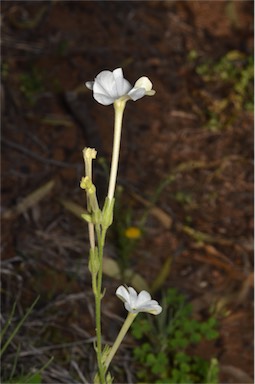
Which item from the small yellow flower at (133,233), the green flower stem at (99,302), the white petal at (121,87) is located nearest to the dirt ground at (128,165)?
the small yellow flower at (133,233)

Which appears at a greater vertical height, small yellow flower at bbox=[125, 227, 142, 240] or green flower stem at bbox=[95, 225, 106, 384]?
small yellow flower at bbox=[125, 227, 142, 240]

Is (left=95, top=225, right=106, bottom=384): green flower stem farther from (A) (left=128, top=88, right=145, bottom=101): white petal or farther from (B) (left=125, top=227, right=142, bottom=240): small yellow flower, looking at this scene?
(B) (left=125, top=227, right=142, bottom=240): small yellow flower

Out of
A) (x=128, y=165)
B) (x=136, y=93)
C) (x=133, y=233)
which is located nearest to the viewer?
(x=136, y=93)

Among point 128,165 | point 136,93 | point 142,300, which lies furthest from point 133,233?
point 136,93

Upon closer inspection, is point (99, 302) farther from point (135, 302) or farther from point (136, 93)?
point (136, 93)

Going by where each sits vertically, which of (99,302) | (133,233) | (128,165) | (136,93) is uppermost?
(128,165)

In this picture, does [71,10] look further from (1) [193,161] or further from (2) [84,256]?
(2) [84,256]

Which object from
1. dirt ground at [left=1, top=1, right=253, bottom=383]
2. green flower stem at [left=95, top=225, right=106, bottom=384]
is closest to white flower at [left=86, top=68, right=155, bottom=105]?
green flower stem at [left=95, top=225, right=106, bottom=384]
